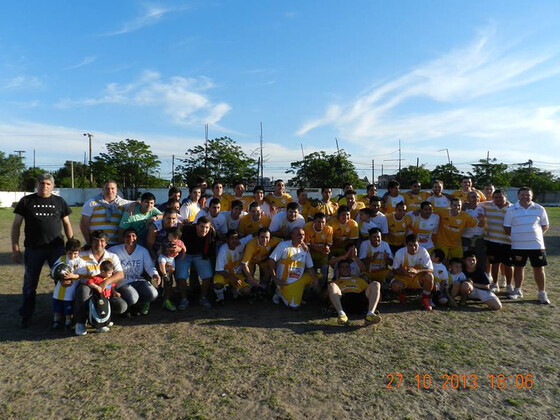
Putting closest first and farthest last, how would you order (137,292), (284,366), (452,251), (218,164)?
(284,366)
(137,292)
(452,251)
(218,164)

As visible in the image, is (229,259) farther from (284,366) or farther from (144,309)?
(284,366)

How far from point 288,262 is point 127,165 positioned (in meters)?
36.1

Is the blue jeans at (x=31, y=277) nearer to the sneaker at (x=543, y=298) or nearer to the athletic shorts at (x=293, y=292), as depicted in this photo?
the athletic shorts at (x=293, y=292)

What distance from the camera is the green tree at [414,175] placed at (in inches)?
1796

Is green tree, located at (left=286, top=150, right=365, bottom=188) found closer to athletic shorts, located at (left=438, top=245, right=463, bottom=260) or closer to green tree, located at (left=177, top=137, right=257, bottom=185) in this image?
green tree, located at (left=177, top=137, right=257, bottom=185)

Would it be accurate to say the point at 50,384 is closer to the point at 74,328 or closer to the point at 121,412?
the point at 121,412

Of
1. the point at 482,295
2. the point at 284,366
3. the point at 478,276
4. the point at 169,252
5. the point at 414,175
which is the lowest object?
the point at 284,366

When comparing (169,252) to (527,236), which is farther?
(527,236)

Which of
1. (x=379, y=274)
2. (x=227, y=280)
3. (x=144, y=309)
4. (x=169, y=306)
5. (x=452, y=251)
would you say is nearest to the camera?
(x=144, y=309)

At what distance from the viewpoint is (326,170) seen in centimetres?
3788

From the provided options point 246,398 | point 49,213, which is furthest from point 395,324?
point 49,213

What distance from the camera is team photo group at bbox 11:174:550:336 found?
4895 millimetres

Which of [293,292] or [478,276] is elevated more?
[478,276]

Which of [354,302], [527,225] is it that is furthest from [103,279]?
[527,225]
